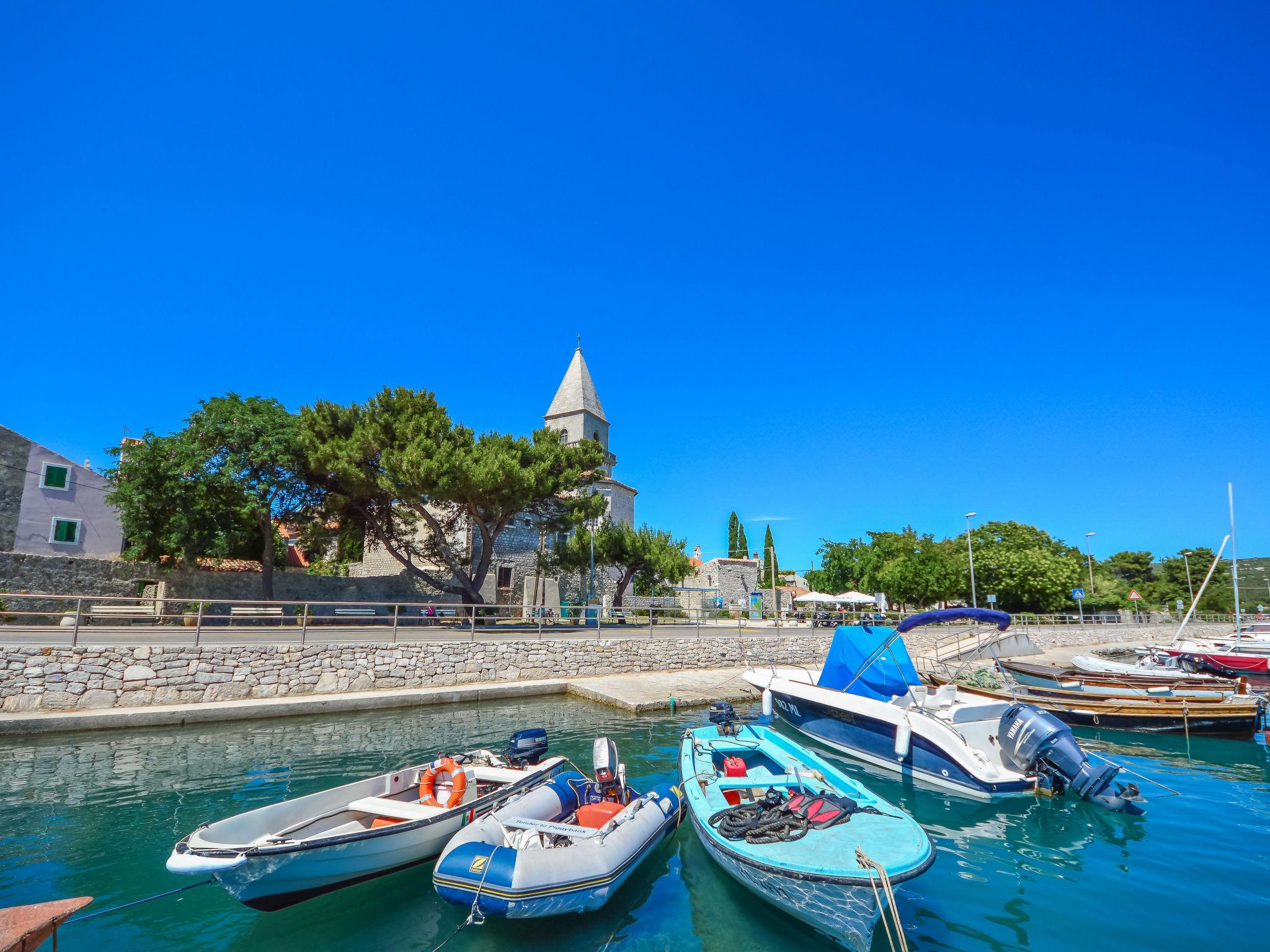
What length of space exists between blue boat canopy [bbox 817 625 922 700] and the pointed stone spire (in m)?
34.7

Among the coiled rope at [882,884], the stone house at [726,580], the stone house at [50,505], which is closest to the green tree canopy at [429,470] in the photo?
the stone house at [50,505]

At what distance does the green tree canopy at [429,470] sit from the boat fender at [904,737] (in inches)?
606

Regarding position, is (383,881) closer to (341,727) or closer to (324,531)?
(341,727)

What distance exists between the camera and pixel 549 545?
1436 inches

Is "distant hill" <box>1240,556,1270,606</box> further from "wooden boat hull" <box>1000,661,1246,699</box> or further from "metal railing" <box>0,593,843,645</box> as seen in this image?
"metal railing" <box>0,593,843,645</box>

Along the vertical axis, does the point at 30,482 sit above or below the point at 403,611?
above

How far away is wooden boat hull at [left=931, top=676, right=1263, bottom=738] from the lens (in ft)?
39.5

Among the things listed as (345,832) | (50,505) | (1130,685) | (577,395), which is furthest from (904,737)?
(577,395)

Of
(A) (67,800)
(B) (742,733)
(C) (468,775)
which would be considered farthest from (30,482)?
(B) (742,733)

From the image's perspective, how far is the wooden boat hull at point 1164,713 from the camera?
12.0 meters

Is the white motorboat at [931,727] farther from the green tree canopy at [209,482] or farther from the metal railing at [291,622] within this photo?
the green tree canopy at [209,482]

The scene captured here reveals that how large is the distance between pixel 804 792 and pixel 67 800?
29.0ft

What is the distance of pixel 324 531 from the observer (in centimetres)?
2469

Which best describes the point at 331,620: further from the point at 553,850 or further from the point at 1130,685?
the point at 1130,685
